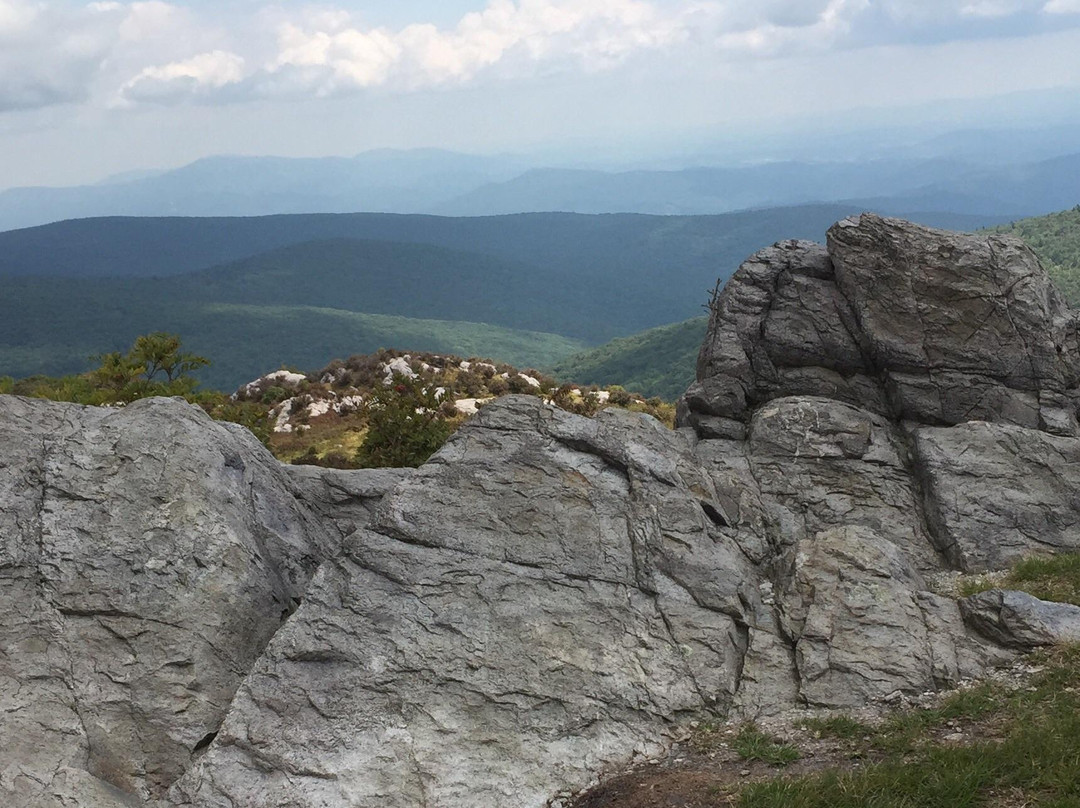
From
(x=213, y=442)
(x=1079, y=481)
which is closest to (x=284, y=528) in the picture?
(x=213, y=442)

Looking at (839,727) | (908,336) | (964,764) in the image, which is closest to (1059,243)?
(908,336)

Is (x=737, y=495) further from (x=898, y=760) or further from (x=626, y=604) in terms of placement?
(x=898, y=760)

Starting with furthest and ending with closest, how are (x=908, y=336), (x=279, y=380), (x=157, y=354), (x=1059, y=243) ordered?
(x=1059, y=243) → (x=279, y=380) → (x=157, y=354) → (x=908, y=336)

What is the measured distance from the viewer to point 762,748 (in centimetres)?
1241

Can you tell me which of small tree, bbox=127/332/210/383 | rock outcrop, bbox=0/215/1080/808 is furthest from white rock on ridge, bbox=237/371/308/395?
rock outcrop, bbox=0/215/1080/808

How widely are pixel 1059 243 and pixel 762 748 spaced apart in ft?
513

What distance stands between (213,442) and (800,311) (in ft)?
58.1

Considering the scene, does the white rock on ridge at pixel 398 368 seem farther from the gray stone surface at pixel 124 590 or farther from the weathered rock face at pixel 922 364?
the gray stone surface at pixel 124 590

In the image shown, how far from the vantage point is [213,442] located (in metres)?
16.5

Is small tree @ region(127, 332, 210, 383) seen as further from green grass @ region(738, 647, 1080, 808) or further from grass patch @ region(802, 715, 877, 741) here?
green grass @ region(738, 647, 1080, 808)

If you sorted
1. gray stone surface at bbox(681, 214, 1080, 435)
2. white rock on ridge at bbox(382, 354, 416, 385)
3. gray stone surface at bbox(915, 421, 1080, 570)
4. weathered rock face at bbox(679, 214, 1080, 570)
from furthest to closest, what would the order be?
white rock on ridge at bbox(382, 354, 416, 385)
gray stone surface at bbox(681, 214, 1080, 435)
weathered rock face at bbox(679, 214, 1080, 570)
gray stone surface at bbox(915, 421, 1080, 570)

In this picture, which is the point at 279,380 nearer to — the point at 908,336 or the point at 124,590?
the point at 908,336

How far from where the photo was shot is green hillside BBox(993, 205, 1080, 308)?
117m

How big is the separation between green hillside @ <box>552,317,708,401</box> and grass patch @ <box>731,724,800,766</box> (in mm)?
125078
